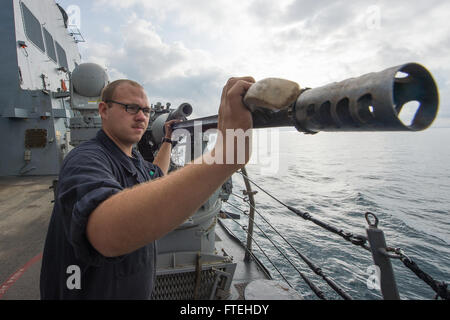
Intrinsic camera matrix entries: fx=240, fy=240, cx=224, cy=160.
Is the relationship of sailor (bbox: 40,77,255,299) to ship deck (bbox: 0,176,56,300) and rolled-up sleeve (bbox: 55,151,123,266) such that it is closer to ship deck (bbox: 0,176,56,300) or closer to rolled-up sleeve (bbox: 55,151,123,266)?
rolled-up sleeve (bbox: 55,151,123,266)

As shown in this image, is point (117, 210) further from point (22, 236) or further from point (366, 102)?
point (22, 236)

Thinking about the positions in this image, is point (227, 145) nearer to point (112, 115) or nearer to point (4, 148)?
point (112, 115)

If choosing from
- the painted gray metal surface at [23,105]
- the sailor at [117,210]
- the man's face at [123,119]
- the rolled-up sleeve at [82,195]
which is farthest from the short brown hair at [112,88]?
the painted gray metal surface at [23,105]

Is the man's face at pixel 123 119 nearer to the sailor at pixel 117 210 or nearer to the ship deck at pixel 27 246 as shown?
the sailor at pixel 117 210

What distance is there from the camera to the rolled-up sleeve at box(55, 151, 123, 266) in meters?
0.66

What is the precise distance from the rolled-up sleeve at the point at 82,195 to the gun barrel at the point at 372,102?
63 centimetres

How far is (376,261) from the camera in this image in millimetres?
1434

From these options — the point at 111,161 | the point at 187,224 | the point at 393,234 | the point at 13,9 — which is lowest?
the point at 393,234

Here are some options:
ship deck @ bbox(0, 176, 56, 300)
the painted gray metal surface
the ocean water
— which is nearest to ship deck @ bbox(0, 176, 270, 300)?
ship deck @ bbox(0, 176, 56, 300)

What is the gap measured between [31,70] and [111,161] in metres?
13.3

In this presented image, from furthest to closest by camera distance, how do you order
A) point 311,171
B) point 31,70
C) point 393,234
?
point 311,171 < point 31,70 < point 393,234

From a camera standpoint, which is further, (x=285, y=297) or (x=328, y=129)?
(x=285, y=297)

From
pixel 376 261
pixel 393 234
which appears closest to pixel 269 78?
pixel 376 261
